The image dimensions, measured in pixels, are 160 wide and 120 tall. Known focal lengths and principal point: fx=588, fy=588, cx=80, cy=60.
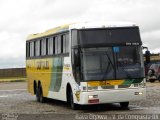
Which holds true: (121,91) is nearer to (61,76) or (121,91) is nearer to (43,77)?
(61,76)

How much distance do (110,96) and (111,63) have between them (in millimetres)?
1179

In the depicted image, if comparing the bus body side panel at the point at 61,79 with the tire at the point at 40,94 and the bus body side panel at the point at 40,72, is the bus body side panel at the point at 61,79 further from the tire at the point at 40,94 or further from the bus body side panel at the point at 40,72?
the tire at the point at 40,94

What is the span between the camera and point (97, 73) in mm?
20734

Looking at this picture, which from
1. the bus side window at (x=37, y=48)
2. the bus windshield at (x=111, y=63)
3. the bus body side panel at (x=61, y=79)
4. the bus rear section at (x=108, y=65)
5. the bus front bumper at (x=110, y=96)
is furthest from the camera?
the bus side window at (x=37, y=48)

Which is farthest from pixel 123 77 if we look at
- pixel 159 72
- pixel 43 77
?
pixel 159 72

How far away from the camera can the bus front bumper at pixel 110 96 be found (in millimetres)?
20516

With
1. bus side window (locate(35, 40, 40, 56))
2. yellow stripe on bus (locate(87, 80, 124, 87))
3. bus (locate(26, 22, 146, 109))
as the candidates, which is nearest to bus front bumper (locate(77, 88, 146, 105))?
bus (locate(26, 22, 146, 109))

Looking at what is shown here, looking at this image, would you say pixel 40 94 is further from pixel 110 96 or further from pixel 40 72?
pixel 110 96

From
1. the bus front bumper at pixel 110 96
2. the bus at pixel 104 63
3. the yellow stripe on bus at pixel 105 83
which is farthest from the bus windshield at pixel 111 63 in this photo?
the bus front bumper at pixel 110 96

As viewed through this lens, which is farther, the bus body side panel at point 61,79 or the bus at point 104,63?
the bus body side panel at point 61,79

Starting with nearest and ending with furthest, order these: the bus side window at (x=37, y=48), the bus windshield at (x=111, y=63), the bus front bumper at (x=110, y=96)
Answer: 1. the bus front bumper at (x=110, y=96)
2. the bus windshield at (x=111, y=63)
3. the bus side window at (x=37, y=48)

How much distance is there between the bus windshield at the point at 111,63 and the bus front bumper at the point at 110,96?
50 centimetres

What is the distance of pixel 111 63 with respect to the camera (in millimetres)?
20891

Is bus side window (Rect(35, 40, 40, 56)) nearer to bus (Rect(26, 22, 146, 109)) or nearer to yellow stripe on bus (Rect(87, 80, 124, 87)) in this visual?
bus (Rect(26, 22, 146, 109))
